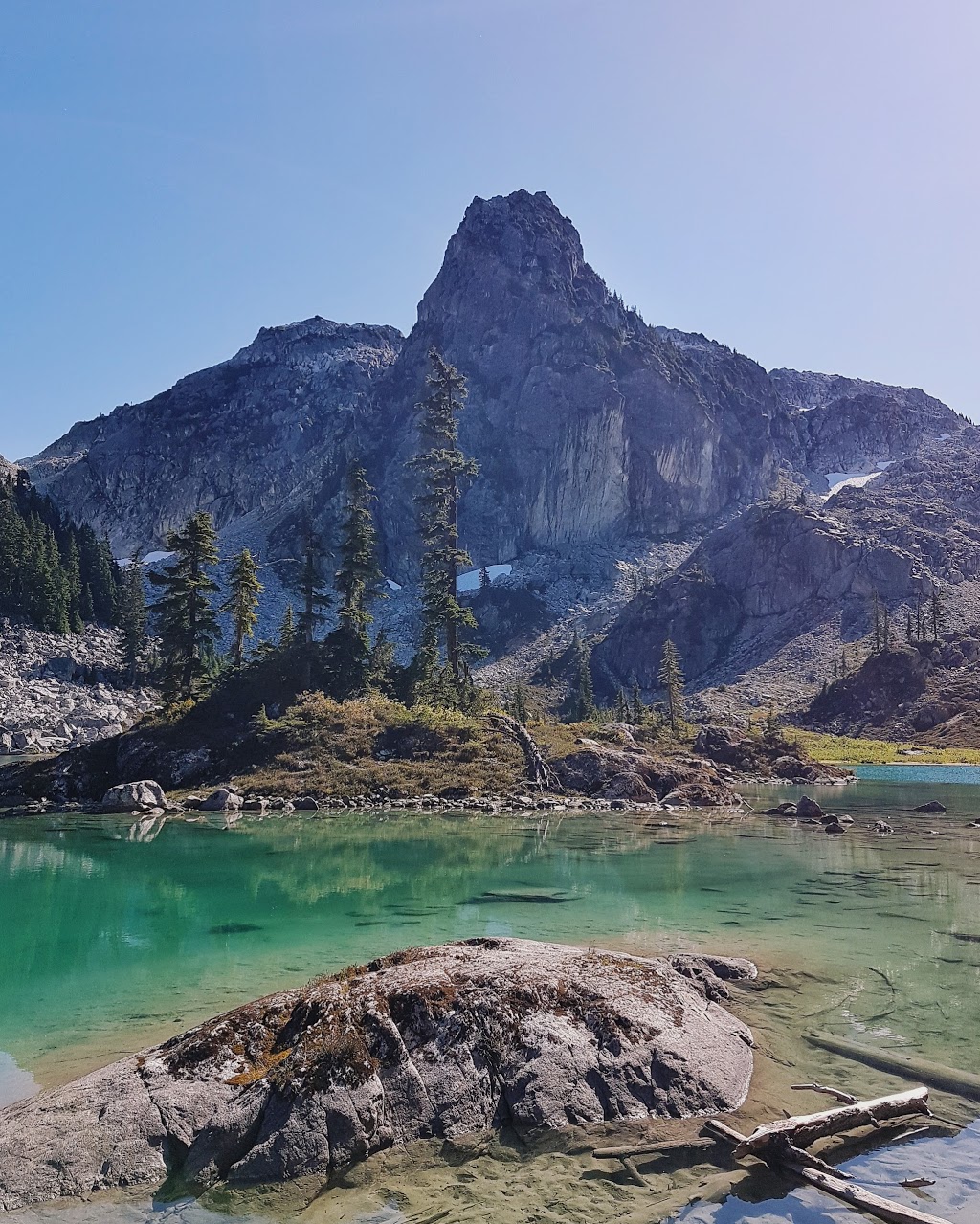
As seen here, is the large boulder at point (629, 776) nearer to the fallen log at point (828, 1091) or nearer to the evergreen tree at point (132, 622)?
the fallen log at point (828, 1091)

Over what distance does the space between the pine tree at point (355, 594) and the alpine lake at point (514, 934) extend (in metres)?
17.4

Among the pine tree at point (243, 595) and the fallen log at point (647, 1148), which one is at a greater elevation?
the pine tree at point (243, 595)

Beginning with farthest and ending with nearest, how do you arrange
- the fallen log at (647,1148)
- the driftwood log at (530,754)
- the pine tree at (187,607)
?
the pine tree at (187,607) → the driftwood log at (530,754) → the fallen log at (647,1148)

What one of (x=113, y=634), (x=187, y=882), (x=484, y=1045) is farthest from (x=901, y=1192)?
(x=113, y=634)

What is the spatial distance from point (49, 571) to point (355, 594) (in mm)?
60373

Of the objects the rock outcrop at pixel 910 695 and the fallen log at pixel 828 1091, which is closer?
the fallen log at pixel 828 1091

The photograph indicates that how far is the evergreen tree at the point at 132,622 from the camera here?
10169 centimetres

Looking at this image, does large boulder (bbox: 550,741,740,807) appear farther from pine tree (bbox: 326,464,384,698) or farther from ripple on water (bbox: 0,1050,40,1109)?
ripple on water (bbox: 0,1050,40,1109)

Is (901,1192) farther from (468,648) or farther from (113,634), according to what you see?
(113,634)

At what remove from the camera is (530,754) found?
46781 mm

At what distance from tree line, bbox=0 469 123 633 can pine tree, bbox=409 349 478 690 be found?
63570 mm

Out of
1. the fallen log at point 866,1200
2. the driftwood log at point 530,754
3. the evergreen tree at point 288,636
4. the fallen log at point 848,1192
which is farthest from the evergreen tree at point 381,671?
the fallen log at point 866,1200

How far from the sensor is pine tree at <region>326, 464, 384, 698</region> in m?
52.9

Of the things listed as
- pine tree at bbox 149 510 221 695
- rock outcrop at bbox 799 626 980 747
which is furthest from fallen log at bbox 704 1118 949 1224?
rock outcrop at bbox 799 626 980 747
